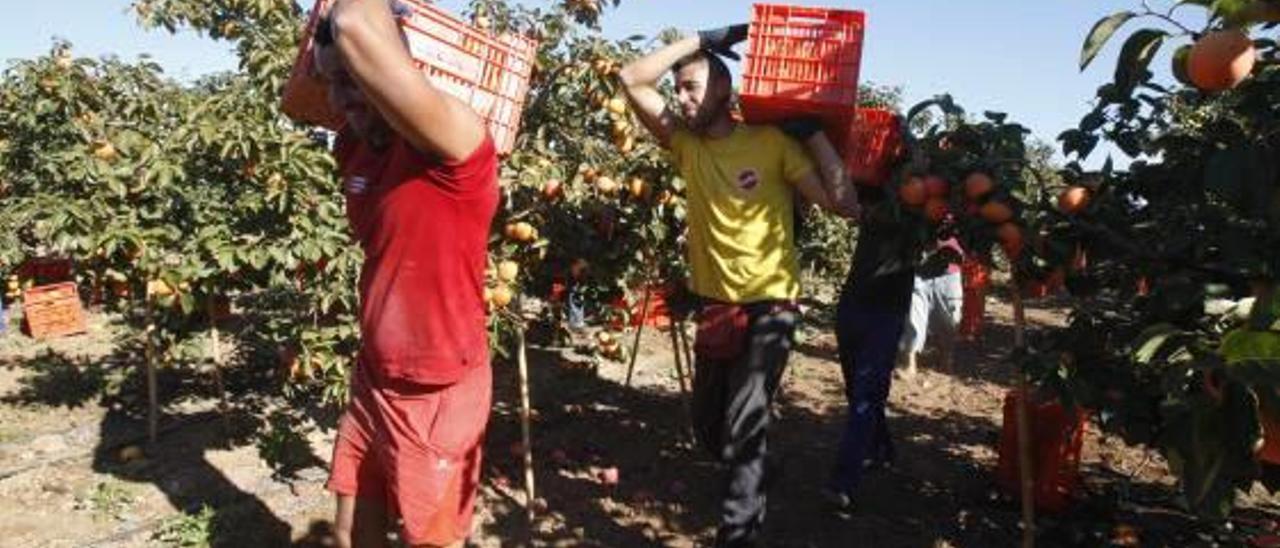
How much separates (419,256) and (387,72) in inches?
18.9

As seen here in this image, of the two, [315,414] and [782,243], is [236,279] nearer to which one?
[315,414]

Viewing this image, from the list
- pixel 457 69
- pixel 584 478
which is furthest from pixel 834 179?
pixel 584 478

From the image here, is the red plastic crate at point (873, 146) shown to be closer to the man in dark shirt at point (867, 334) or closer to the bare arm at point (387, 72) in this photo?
the man in dark shirt at point (867, 334)

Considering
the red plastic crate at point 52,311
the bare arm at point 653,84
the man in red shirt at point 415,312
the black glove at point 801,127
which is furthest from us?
the red plastic crate at point 52,311

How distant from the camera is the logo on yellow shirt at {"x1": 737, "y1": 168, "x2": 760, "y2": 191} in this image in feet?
11.5

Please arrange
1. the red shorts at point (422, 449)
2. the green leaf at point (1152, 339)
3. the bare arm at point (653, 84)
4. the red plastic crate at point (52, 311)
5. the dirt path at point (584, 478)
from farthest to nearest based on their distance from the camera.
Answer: the red plastic crate at point (52, 311) < the dirt path at point (584, 478) < the bare arm at point (653, 84) < the red shorts at point (422, 449) < the green leaf at point (1152, 339)

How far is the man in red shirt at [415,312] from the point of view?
2229mm

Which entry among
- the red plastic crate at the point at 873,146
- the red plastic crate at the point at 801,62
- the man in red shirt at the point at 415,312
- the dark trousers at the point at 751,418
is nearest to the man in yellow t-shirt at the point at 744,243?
the dark trousers at the point at 751,418

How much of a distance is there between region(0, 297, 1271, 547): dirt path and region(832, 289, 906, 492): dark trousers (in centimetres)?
25

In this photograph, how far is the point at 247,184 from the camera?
4.62m

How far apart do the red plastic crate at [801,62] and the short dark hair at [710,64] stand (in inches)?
4.1

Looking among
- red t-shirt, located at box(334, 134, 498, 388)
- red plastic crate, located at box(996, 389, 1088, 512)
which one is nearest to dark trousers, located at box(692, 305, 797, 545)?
red t-shirt, located at box(334, 134, 498, 388)

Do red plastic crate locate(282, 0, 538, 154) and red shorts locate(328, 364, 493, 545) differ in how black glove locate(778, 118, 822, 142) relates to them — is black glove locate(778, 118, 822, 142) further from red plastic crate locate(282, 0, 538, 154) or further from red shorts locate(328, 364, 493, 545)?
red shorts locate(328, 364, 493, 545)

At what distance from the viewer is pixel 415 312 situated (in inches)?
91.7
